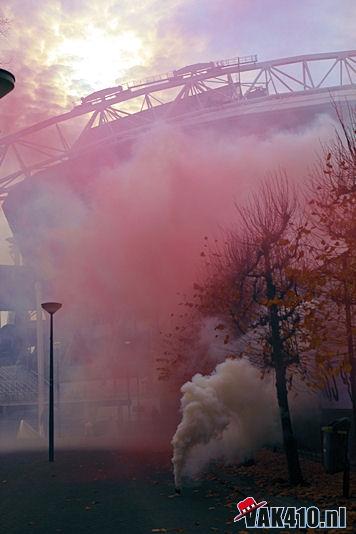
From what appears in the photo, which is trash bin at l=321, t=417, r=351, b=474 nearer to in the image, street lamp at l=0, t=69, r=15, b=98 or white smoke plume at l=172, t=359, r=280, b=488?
white smoke plume at l=172, t=359, r=280, b=488

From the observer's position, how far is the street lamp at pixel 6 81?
6129 millimetres

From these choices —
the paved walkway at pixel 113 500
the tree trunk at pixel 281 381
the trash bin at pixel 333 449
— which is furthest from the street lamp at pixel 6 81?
the trash bin at pixel 333 449

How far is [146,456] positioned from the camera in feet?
74.2

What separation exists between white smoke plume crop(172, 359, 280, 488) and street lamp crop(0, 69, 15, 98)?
11026 mm

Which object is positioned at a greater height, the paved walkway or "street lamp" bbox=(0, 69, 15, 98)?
"street lamp" bbox=(0, 69, 15, 98)

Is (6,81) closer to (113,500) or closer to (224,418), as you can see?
(113,500)

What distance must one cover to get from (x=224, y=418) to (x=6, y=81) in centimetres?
1249

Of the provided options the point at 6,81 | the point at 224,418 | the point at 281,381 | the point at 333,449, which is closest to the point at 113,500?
the point at 224,418

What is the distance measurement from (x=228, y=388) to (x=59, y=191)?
44832 millimetres

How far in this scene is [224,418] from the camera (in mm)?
16750

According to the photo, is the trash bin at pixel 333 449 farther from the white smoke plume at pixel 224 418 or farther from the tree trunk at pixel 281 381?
the white smoke plume at pixel 224 418

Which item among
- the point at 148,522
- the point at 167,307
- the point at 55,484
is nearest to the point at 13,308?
the point at 167,307

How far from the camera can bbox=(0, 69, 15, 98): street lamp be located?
6.13 m

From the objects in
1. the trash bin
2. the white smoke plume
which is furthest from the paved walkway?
the trash bin
